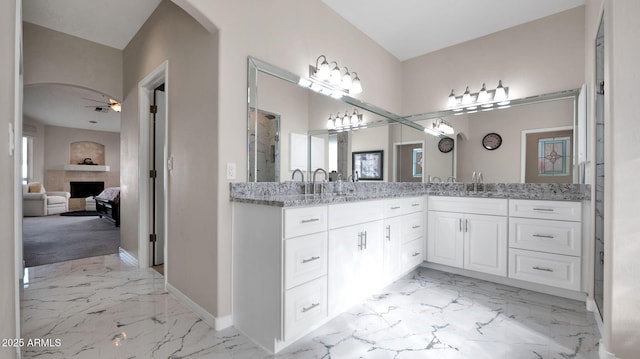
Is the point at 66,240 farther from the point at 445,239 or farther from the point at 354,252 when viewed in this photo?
the point at 445,239

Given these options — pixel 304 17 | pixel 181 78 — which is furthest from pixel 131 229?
pixel 304 17

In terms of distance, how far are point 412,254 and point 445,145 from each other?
5.10 feet

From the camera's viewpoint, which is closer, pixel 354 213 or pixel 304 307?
pixel 304 307

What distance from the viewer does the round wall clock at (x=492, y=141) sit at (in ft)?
10.6

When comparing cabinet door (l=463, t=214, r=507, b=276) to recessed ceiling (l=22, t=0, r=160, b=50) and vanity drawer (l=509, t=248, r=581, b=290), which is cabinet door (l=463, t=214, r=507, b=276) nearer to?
vanity drawer (l=509, t=248, r=581, b=290)

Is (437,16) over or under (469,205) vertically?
over

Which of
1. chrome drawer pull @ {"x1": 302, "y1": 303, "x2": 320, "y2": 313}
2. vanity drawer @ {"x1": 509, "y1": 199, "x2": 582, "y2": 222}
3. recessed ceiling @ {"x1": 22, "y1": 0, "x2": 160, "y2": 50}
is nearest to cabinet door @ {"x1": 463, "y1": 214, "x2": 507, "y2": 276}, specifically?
vanity drawer @ {"x1": 509, "y1": 199, "x2": 582, "y2": 222}

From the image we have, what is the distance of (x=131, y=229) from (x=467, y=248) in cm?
387

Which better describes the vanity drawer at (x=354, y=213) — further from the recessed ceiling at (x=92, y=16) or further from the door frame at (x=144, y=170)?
the recessed ceiling at (x=92, y=16)

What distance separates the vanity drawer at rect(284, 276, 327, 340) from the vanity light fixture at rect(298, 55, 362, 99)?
1.75 metres

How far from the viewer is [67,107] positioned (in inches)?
270

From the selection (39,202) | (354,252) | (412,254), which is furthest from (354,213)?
(39,202)

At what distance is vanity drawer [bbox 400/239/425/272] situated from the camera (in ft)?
9.25

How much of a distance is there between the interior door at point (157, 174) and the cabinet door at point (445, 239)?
315cm
